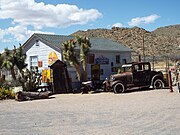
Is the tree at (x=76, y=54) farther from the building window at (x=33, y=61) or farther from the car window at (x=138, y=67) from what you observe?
the car window at (x=138, y=67)

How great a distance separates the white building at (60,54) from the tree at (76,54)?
109 centimetres

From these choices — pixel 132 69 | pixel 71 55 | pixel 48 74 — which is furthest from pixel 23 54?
pixel 132 69

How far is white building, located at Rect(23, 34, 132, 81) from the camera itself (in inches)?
1115

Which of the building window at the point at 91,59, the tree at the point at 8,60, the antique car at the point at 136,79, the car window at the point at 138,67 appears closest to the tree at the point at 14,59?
the tree at the point at 8,60

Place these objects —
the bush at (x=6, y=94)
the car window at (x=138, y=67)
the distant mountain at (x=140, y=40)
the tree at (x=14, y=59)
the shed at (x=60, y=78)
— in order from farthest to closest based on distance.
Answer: the distant mountain at (x=140, y=40)
the tree at (x=14, y=59)
the shed at (x=60, y=78)
the car window at (x=138, y=67)
the bush at (x=6, y=94)

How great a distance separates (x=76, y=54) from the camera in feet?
91.1

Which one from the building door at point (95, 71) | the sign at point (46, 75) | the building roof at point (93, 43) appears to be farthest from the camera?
the building door at point (95, 71)

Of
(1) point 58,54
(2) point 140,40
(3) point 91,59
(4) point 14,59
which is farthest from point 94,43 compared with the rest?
(2) point 140,40

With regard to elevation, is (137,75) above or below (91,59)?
below

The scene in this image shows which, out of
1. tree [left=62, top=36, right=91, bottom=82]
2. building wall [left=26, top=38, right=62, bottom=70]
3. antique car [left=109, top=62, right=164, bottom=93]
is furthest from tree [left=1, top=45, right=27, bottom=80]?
antique car [left=109, top=62, right=164, bottom=93]

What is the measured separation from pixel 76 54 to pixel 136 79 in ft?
20.5

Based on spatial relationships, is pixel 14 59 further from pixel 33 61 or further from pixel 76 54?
pixel 76 54

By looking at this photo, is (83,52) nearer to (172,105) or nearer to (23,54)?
(23,54)

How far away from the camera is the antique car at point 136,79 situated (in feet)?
77.3
